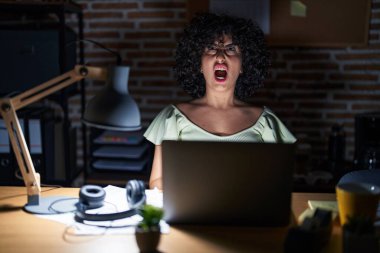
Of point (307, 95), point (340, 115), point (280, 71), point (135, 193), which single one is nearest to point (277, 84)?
point (280, 71)

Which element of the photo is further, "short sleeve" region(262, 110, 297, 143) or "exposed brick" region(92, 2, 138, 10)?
"exposed brick" region(92, 2, 138, 10)

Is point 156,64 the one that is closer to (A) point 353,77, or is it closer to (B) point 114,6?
(B) point 114,6

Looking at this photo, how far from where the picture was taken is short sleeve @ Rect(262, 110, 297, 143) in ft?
6.69

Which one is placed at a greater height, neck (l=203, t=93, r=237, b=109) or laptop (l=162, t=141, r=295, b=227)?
neck (l=203, t=93, r=237, b=109)

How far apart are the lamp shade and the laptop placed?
0.43ft

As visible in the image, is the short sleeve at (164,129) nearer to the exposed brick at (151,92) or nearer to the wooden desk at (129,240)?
the wooden desk at (129,240)

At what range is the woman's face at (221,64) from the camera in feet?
6.55

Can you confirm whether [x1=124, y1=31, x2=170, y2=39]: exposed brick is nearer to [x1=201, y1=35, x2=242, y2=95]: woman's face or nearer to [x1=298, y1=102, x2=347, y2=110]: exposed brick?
[x1=298, y1=102, x2=347, y2=110]: exposed brick

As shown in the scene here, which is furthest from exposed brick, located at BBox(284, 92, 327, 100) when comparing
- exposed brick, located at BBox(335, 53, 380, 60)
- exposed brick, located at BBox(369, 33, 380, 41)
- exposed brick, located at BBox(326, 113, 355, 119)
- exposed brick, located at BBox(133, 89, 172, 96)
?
exposed brick, located at BBox(133, 89, 172, 96)

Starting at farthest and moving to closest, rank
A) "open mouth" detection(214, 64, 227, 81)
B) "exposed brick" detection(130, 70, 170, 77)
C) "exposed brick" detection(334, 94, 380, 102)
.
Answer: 1. "exposed brick" detection(130, 70, 170, 77)
2. "exposed brick" detection(334, 94, 380, 102)
3. "open mouth" detection(214, 64, 227, 81)

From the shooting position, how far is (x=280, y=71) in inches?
119

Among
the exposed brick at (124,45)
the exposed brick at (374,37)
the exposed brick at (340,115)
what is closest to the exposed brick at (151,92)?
the exposed brick at (124,45)

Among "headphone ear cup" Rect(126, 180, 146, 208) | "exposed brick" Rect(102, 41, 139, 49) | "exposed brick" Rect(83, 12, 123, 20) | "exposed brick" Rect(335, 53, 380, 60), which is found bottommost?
"headphone ear cup" Rect(126, 180, 146, 208)

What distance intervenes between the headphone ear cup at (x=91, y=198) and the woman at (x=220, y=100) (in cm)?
43
